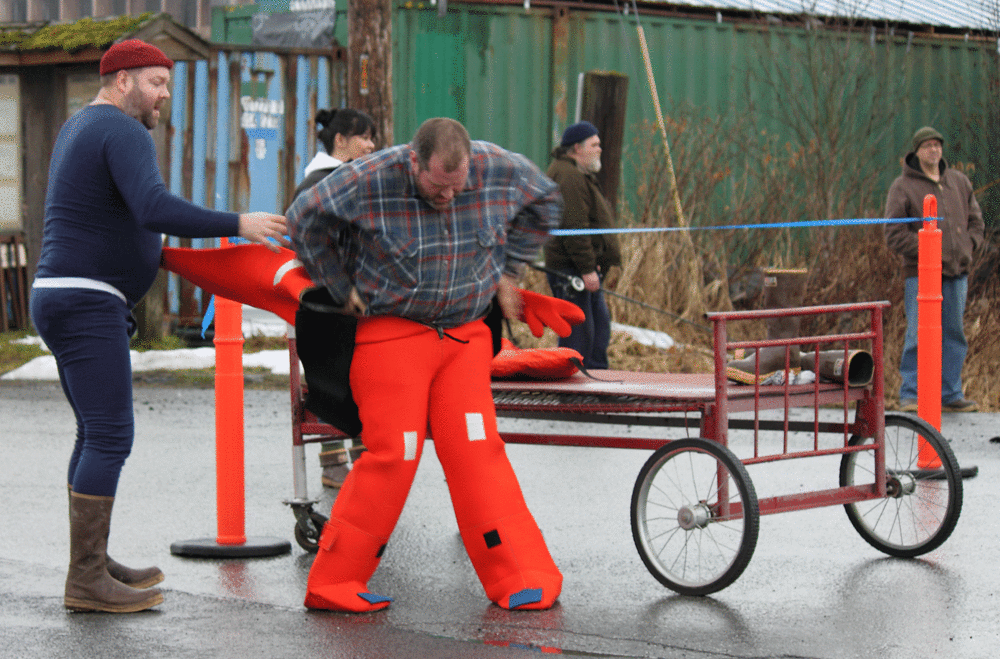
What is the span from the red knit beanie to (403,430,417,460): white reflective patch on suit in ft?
4.95

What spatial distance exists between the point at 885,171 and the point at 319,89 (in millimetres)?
6747

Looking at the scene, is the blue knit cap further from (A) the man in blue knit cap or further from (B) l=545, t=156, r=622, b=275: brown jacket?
(B) l=545, t=156, r=622, b=275: brown jacket

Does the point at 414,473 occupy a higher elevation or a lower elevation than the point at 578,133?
lower

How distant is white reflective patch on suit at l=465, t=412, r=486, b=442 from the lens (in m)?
4.98

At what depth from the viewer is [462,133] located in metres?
4.70

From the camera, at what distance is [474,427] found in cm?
498

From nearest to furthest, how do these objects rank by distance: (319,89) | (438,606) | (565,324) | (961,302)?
(438,606) < (565,324) < (961,302) < (319,89)

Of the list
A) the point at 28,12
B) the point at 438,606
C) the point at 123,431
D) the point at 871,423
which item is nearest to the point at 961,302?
the point at 871,423

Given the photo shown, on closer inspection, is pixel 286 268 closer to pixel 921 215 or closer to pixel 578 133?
pixel 578 133

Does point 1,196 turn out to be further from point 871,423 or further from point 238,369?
point 871,423

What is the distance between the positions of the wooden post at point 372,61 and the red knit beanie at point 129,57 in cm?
700

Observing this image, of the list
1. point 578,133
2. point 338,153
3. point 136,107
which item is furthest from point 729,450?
point 578,133

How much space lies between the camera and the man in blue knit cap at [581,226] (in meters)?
9.29

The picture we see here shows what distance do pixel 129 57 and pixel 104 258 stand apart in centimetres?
70
